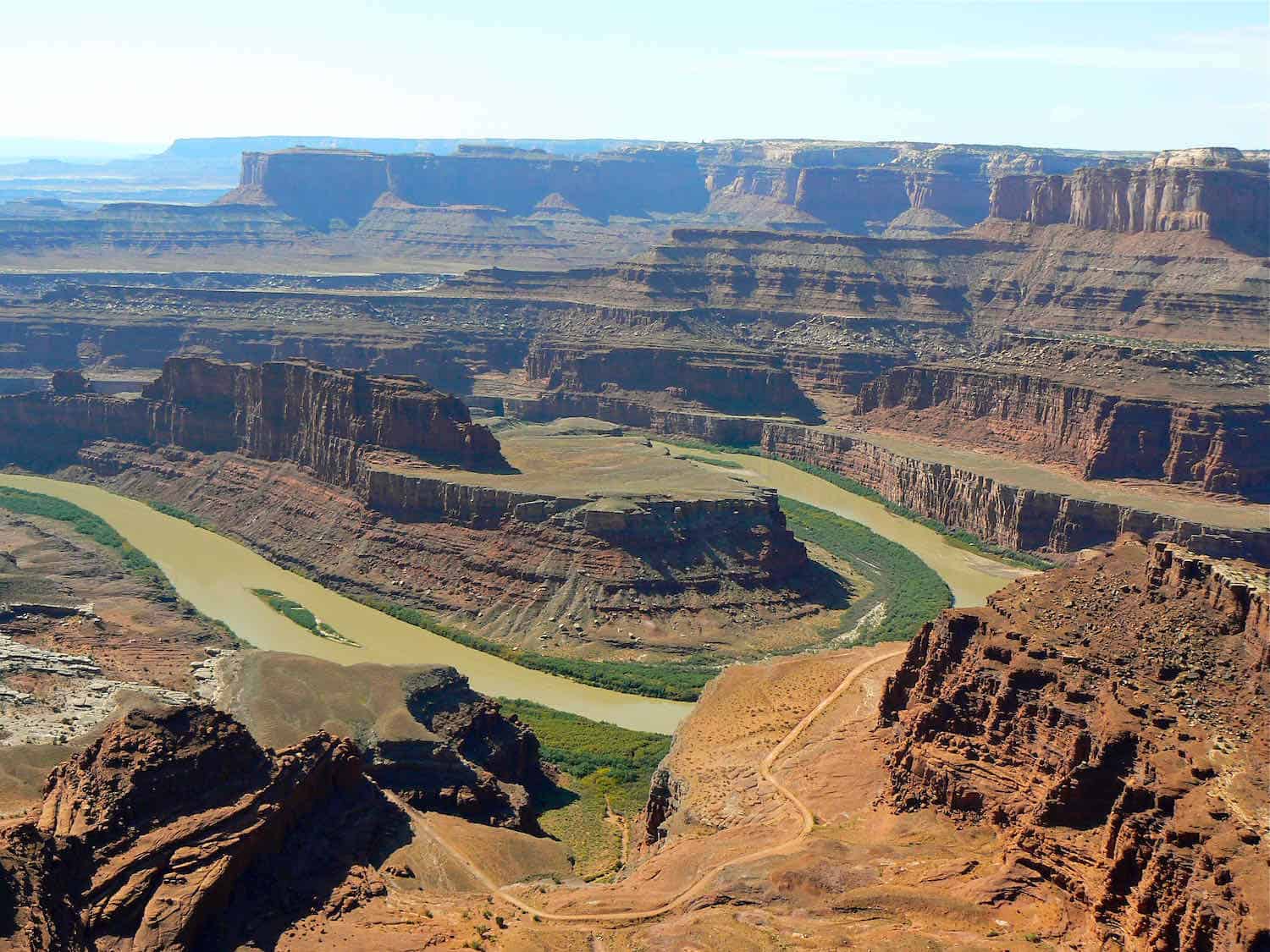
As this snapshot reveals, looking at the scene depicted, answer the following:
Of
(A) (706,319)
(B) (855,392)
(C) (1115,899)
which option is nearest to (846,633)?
(C) (1115,899)

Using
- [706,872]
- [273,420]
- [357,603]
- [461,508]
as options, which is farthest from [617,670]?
[273,420]

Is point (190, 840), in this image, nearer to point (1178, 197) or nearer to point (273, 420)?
point (273, 420)

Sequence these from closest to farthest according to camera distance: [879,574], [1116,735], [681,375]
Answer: [1116,735], [879,574], [681,375]

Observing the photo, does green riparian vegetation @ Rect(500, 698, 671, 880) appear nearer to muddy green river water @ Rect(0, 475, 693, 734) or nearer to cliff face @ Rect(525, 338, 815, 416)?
muddy green river water @ Rect(0, 475, 693, 734)

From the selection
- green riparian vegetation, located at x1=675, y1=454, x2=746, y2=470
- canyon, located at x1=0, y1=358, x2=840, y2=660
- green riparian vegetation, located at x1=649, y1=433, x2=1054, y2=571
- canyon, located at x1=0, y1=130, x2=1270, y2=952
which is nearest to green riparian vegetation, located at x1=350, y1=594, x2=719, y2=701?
canyon, located at x1=0, y1=130, x2=1270, y2=952

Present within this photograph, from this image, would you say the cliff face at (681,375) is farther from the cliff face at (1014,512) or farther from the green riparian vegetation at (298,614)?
the green riparian vegetation at (298,614)
